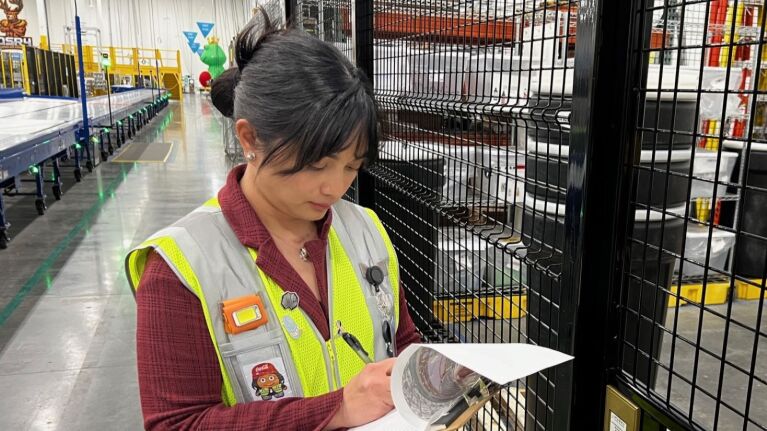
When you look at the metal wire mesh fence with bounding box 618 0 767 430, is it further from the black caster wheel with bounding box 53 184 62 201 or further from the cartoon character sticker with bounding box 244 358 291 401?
the black caster wheel with bounding box 53 184 62 201

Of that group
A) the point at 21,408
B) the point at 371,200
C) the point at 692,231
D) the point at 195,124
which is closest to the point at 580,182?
the point at 371,200

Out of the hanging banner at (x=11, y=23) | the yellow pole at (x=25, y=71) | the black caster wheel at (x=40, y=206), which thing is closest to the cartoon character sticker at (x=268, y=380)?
the black caster wheel at (x=40, y=206)

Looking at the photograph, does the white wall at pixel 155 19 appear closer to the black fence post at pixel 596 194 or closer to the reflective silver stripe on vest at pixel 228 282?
the reflective silver stripe on vest at pixel 228 282

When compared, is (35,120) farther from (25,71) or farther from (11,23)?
(11,23)

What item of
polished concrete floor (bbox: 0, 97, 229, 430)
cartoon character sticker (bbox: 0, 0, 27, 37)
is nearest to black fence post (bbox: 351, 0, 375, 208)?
polished concrete floor (bbox: 0, 97, 229, 430)

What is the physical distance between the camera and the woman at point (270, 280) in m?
0.93

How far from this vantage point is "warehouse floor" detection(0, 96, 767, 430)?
2.69m

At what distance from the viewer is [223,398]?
1036 millimetres

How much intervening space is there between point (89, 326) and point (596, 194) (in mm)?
3480

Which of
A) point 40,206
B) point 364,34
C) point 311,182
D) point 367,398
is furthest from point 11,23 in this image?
point 367,398

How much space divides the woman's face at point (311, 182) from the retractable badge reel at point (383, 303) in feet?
0.66

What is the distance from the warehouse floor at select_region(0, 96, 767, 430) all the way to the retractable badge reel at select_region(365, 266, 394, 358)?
405mm

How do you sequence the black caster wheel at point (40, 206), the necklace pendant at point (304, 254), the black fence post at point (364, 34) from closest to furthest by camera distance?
the necklace pendant at point (304, 254) < the black fence post at point (364, 34) < the black caster wheel at point (40, 206)

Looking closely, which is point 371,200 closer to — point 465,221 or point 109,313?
point 465,221
